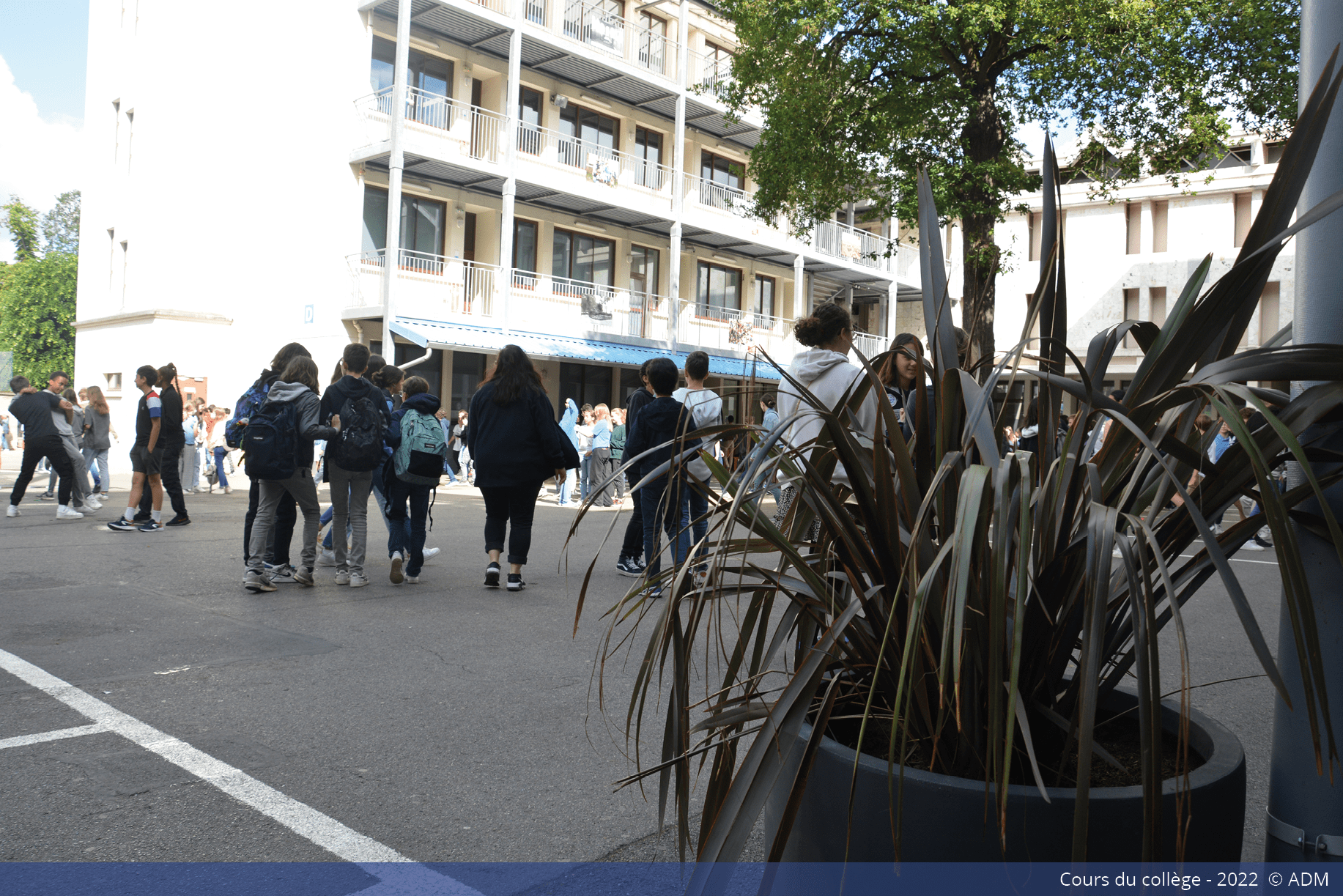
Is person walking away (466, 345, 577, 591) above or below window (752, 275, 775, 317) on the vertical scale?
below

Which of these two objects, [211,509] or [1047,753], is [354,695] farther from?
[211,509]

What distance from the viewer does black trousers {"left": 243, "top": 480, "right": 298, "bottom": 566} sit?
7.46 m

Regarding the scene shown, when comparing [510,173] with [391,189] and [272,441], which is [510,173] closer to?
[391,189]

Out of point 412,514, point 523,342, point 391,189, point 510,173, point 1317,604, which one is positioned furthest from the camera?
point 510,173

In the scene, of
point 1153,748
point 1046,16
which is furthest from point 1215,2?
point 1153,748

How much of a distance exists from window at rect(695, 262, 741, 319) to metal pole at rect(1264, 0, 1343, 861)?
2755 centimetres

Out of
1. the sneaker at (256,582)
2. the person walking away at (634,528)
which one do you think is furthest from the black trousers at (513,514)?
the sneaker at (256,582)

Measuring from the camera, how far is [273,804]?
3172 mm

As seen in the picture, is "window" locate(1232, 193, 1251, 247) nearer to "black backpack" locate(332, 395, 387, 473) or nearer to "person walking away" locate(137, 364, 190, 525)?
"person walking away" locate(137, 364, 190, 525)

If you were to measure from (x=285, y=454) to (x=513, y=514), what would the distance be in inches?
63.7

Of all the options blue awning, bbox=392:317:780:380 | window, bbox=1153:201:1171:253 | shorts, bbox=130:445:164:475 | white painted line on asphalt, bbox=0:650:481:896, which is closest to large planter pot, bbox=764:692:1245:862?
white painted line on asphalt, bbox=0:650:481:896

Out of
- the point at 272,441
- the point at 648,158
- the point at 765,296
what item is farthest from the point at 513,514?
the point at 765,296

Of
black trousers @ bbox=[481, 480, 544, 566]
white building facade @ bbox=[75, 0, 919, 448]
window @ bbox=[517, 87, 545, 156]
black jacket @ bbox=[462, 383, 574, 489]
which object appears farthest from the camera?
window @ bbox=[517, 87, 545, 156]

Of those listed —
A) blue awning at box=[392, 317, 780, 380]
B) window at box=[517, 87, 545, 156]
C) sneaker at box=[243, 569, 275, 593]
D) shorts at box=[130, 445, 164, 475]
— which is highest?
window at box=[517, 87, 545, 156]
